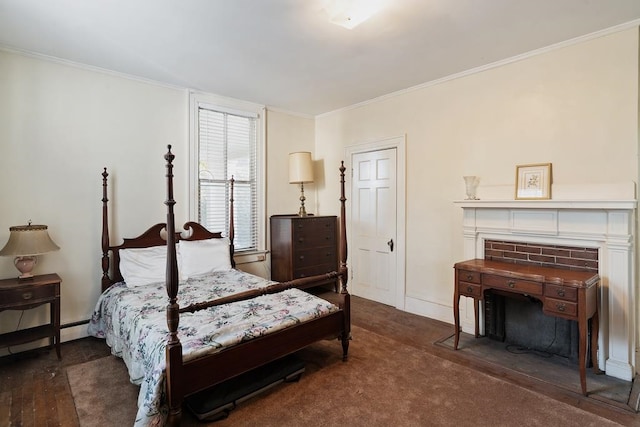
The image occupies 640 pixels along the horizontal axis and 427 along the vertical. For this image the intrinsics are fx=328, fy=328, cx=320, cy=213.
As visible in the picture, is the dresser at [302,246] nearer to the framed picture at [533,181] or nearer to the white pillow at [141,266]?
the white pillow at [141,266]

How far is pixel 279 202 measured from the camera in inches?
189

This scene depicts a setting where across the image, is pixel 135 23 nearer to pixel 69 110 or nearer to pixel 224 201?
pixel 69 110

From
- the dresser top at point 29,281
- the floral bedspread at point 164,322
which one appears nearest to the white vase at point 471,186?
the floral bedspread at point 164,322

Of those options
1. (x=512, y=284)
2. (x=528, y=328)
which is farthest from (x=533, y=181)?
(x=528, y=328)

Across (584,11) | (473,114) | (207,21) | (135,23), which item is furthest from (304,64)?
(584,11)

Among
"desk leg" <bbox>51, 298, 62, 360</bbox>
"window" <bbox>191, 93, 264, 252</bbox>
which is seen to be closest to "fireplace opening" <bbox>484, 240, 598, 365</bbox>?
"window" <bbox>191, 93, 264, 252</bbox>

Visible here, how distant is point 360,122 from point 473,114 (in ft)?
5.08

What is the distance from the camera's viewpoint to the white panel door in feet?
13.7

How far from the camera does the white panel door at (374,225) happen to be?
4.19 meters

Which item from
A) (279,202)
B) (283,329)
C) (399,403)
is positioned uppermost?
(279,202)

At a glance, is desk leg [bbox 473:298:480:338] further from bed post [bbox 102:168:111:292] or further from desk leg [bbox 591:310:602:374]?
bed post [bbox 102:168:111:292]

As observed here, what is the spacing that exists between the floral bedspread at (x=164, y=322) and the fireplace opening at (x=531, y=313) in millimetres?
1659

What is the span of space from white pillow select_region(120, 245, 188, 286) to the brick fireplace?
3171mm

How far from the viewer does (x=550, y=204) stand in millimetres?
2678
